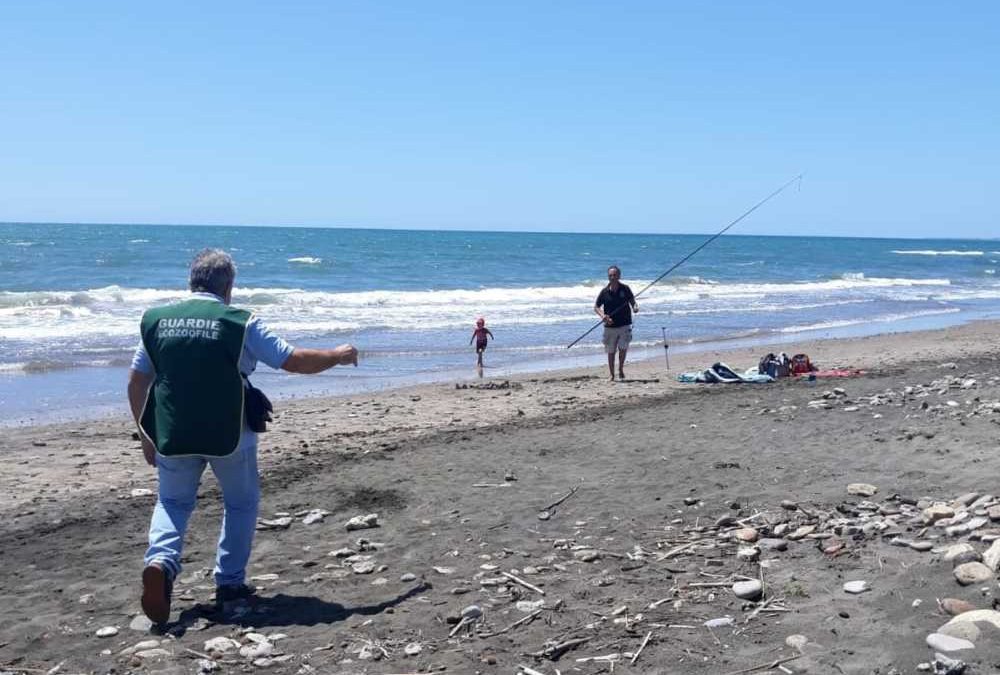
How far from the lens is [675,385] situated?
1295 cm

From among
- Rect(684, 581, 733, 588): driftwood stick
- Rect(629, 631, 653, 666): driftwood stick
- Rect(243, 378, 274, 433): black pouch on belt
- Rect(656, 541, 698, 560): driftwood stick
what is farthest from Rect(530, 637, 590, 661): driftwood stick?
Rect(243, 378, 274, 433): black pouch on belt

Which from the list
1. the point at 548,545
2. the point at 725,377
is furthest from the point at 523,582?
the point at 725,377

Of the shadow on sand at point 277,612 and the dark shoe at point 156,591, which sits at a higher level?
the dark shoe at point 156,591

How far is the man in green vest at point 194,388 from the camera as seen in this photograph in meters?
4.35

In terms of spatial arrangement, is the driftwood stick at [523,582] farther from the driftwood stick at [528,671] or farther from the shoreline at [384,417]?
the shoreline at [384,417]

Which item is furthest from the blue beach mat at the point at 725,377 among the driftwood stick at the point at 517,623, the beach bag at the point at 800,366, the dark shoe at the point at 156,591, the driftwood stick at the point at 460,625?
the dark shoe at the point at 156,591

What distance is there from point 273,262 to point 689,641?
52.8 m

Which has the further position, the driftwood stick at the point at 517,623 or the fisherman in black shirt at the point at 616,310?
the fisherman in black shirt at the point at 616,310

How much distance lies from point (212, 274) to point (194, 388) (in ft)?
1.80

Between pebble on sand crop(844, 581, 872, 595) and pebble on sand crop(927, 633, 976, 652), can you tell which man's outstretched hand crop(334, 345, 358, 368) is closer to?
pebble on sand crop(844, 581, 872, 595)

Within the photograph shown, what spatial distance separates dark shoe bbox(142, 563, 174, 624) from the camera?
14.3 ft

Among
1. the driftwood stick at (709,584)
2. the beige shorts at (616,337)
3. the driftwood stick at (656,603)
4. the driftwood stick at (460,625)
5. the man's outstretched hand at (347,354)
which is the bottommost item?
the driftwood stick at (460,625)

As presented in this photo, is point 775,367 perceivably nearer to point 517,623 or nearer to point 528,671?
point 517,623

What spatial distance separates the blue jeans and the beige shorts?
922 centimetres
